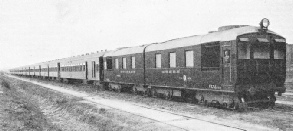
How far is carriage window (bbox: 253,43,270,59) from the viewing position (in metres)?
11.0

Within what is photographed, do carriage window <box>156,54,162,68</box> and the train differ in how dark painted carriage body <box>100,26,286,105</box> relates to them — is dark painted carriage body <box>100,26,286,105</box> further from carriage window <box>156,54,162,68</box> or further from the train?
carriage window <box>156,54,162,68</box>

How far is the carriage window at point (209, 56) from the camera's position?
468 inches

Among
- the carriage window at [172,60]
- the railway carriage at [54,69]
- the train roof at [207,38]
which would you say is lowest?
the railway carriage at [54,69]

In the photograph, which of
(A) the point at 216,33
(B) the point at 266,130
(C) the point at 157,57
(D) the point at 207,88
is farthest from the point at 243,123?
(C) the point at 157,57

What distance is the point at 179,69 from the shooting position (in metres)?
13.8

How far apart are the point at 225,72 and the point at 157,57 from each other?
5626 mm

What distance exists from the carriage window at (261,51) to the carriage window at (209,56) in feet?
4.86

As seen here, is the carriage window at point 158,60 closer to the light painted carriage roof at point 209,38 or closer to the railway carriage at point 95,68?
the light painted carriage roof at point 209,38

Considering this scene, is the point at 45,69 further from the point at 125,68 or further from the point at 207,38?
the point at 207,38

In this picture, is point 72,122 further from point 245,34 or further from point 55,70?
point 55,70

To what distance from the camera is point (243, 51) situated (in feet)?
35.2

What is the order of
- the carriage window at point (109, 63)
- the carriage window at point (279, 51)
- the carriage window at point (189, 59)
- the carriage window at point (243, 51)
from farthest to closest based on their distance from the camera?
the carriage window at point (109, 63)
the carriage window at point (189, 59)
the carriage window at point (279, 51)
the carriage window at point (243, 51)

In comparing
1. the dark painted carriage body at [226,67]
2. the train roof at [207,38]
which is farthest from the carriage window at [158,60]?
the dark painted carriage body at [226,67]

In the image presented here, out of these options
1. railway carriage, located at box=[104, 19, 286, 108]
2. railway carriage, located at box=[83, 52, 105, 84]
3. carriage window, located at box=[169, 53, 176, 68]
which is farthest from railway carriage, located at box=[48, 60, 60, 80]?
railway carriage, located at box=[104, 19, 286, 108]
